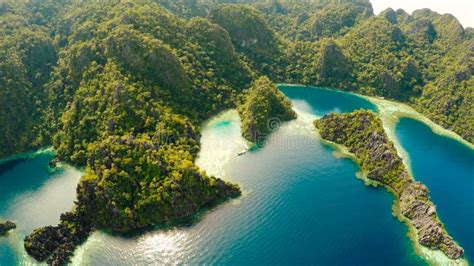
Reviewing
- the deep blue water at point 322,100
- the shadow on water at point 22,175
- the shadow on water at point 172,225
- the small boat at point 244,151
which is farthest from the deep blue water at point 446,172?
the shadow on water at point 22,175

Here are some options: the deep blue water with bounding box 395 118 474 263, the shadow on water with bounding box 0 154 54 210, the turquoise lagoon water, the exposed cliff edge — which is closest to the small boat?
the turquoise lagoon water

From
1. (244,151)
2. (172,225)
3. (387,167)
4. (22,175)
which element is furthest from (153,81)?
(387,167)

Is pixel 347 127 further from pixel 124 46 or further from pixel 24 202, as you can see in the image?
pixel 24 202

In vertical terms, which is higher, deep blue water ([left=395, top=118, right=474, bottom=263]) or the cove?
deep blue water ([left=395, top=118, right=474, bottom=263])

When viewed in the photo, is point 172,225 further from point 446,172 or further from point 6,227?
point 446,172

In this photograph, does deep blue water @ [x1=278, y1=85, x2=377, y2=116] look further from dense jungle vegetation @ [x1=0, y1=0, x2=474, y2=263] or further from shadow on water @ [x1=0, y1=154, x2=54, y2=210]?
shadow on water @ [x1=0, y1=154, x2=54, y2=210]
